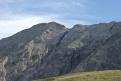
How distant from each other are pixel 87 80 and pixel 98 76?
10.2 m

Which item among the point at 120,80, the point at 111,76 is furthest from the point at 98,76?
the point at 120,80

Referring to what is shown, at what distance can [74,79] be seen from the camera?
570 ft

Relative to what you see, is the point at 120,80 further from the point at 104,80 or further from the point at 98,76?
the point at 98,76

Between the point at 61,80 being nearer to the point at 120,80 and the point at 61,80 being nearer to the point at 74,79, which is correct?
the point at 74,79

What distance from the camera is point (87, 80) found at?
164 m

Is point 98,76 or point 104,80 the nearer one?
point 104,80

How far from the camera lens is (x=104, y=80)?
160 meters

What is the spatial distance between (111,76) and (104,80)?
25.1 feet

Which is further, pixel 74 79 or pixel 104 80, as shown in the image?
pixel 74 79

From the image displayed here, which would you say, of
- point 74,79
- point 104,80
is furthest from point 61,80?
point 104,80

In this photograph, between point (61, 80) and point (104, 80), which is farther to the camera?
point (61, 80)

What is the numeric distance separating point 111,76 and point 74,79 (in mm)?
16943

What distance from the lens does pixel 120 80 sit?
152125 millimetres

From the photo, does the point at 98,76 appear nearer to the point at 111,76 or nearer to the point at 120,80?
the point at 111,76
